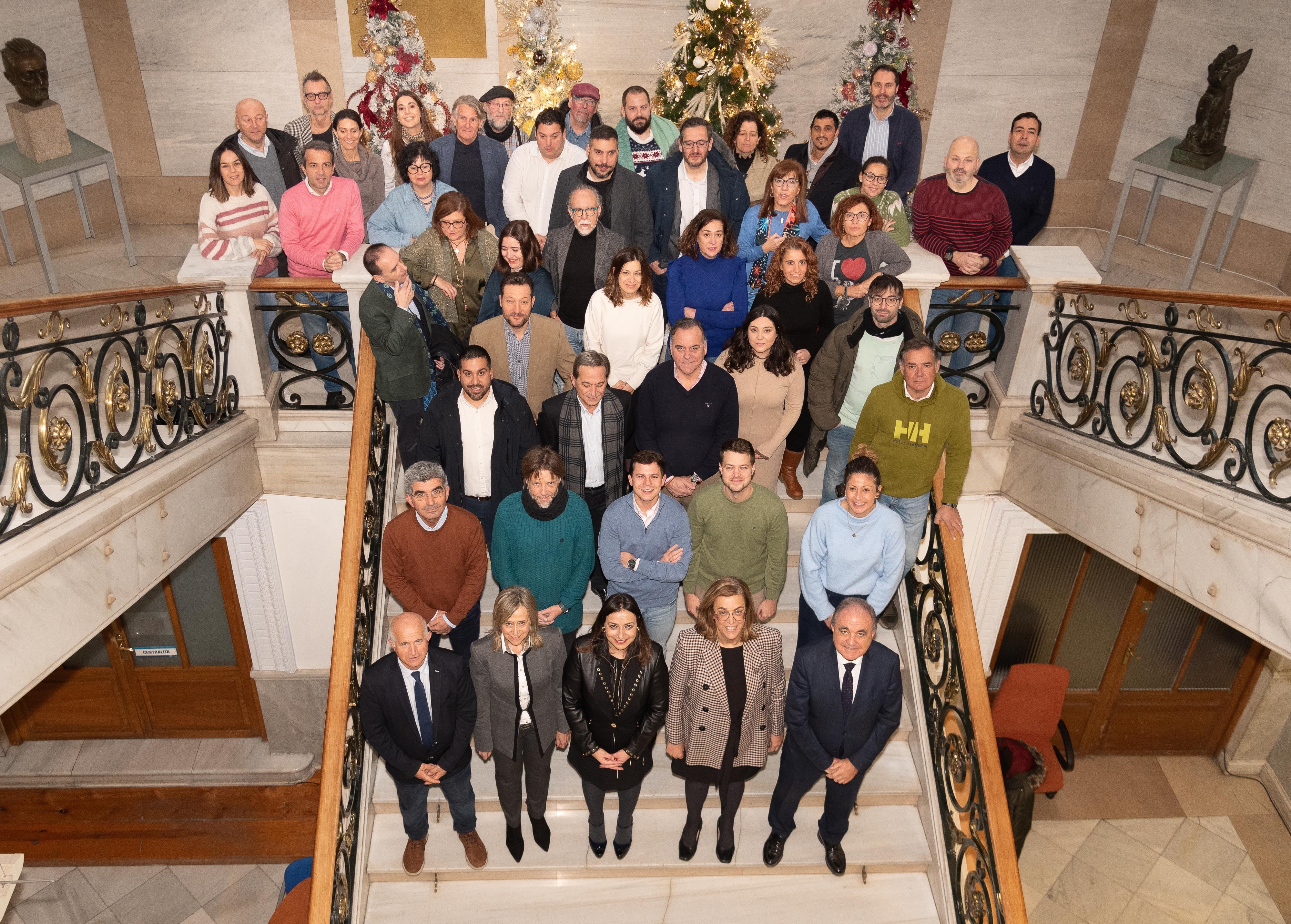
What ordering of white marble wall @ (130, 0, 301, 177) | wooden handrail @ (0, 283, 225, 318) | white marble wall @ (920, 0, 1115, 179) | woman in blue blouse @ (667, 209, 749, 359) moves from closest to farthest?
wooden handrail @ (0, 283, 225, 318), woman in blue blouse @ (667, 209, 749, 359), white marble wall @ (130, 0, 301, 177), white marble wall @ (920, 0, 1115, 179)

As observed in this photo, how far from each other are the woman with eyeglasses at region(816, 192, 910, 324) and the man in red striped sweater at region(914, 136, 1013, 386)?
1.74 ft

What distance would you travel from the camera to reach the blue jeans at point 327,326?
6461 millimetres

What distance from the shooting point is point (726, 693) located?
4668 mm

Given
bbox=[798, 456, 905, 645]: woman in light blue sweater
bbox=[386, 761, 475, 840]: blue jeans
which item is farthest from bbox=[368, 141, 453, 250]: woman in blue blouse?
bbox=[386, 761, 475, 840]: blue jeans

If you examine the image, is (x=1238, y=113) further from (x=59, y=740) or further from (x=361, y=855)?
(x=59, y=740)

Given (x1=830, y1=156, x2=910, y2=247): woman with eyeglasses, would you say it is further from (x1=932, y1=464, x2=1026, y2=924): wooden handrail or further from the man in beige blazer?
the man in beige blazer

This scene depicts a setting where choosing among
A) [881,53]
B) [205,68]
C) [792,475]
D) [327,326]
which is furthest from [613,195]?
[205,68]

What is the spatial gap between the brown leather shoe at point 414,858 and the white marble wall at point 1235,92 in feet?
Answer: 31.1

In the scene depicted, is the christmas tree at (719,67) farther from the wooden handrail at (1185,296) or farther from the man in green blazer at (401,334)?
the man in green blazer at (401,334)

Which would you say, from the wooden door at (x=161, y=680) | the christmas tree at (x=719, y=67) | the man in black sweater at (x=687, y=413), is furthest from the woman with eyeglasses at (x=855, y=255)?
the wooden door at (x=161, y=680)

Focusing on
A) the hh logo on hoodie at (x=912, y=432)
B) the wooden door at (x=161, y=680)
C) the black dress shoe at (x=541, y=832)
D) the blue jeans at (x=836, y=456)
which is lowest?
the wooden door at (x=161, y=680)

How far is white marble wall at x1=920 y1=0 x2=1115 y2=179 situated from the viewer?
10.8m

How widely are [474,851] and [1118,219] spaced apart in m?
8.98

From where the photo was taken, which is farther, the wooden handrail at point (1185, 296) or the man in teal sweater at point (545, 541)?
the man in teal sweater at point (545, 541)
